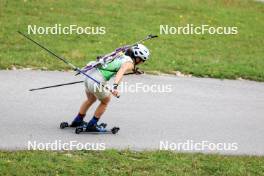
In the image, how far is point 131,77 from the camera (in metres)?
13.4

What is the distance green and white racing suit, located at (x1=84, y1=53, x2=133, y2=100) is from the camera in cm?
935

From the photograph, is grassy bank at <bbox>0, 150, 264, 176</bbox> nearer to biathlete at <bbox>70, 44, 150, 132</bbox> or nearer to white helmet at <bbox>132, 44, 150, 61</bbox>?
biathlete at <bbox>70, 44, 150, 132</bbox>

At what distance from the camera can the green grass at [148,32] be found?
14.2 metres

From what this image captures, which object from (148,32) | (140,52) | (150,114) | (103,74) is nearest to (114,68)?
(103,74)

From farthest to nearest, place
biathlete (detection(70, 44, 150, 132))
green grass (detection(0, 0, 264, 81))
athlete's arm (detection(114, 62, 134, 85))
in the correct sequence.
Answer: green grass (detection(0, 0, 264, 81)) → biathlete (detection(70, 44, 150, 132)) → athlete's arm (detection(114, 62, 134, 85))

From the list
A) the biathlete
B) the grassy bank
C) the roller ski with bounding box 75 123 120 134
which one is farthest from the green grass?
the grassy bank

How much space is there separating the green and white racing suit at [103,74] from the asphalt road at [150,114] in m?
0.70

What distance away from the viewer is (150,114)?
11.1m

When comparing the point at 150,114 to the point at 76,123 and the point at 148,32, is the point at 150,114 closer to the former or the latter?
the point at 76,123

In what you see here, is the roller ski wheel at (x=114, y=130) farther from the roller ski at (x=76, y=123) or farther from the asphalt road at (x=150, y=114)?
the roller ski at (x=76, y=123)

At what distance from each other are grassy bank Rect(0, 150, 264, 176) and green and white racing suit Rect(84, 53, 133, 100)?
0.93m

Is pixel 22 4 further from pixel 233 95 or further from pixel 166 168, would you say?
pixel 166 168

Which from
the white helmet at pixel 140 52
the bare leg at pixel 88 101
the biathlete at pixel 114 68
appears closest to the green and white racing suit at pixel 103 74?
the biathlete at pixel 114 68

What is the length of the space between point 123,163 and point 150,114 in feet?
8.46
